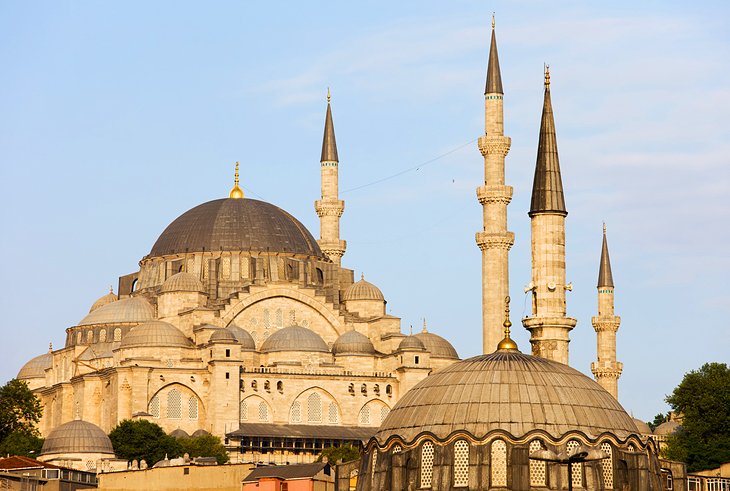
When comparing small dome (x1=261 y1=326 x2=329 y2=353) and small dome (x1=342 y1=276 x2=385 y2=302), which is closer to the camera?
small dome (x1=261 y1=326 x2=329 y2=353)

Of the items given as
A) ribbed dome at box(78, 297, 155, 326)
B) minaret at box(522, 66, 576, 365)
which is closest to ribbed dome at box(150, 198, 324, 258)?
ribbed dome at box(78, 297, 155, 326)

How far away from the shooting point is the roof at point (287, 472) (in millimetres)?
56750

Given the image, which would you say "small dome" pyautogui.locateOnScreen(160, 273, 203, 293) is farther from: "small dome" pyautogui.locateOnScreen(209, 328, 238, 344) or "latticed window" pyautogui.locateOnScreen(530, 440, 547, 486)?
"latticed window" pyautogui.locateOnScreen(530, 440, 547, 486)

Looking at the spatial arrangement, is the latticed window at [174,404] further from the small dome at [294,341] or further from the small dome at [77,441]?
the small dome at [77,441]

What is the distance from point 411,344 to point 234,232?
460 inches

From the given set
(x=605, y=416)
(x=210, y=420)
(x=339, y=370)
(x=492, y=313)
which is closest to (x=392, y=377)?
(x=339, y=370)

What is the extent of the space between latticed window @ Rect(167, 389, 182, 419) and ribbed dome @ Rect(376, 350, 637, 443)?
4433cm

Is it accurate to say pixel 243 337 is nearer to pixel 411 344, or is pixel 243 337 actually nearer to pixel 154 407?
pixel 154 407

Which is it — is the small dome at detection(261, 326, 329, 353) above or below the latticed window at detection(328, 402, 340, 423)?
above

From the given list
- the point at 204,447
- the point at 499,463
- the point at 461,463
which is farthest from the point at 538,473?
the point at 204,447

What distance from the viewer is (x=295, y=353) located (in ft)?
287

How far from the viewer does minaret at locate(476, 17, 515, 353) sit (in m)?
75.5

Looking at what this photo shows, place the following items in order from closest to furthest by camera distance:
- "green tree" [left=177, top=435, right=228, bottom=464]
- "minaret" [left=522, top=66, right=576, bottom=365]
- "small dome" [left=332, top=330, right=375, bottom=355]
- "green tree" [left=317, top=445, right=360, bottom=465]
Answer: "minaret" [left=522, top=66, right=576, bottom=365] < "green tree" [left=317, top=445, right=360, bottom=465] < "green tree" [left=177, top=435, right=228, bottom=464] < "small dome" [left=332, top=330, right=375, bottom=355]

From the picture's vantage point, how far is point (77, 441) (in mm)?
73062
